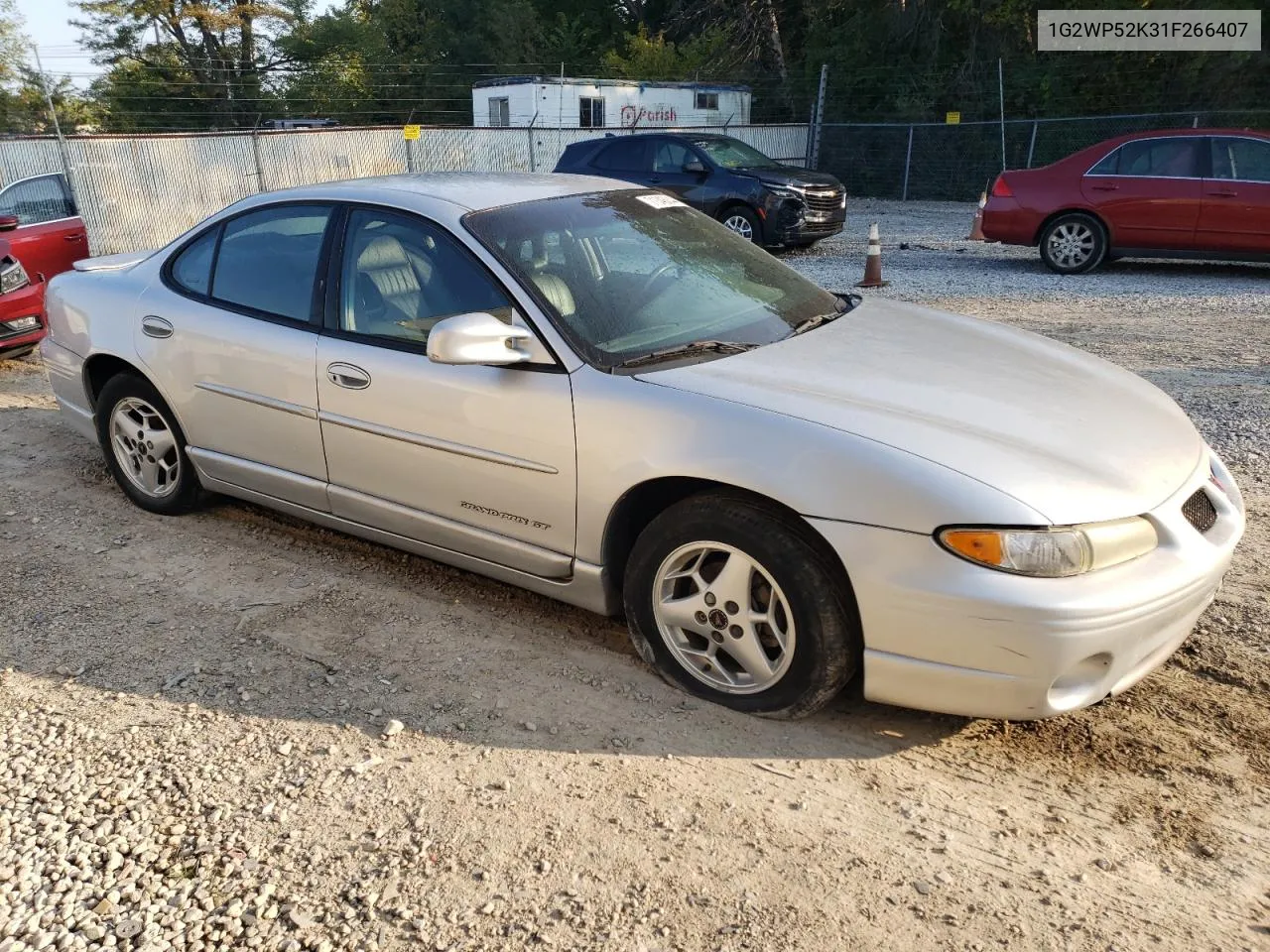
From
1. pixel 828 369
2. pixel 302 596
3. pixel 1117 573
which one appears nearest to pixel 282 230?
pixel 302 596

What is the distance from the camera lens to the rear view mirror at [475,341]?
3266 mm

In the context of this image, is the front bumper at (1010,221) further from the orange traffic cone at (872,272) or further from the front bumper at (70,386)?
the front bumper at (70,386)

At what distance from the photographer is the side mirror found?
10.7 feet

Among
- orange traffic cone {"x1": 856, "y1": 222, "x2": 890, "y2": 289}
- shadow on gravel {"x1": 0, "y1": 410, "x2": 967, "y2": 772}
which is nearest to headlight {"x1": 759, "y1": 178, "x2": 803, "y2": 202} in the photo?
orange traffic cone {"x1": 856, "y1": 222, "x2": 890, "y2": 289}

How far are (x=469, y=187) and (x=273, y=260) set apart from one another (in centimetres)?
91

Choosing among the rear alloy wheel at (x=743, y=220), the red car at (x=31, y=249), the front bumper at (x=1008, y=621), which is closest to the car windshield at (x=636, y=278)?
the front bumper at (x=1008, y=621)

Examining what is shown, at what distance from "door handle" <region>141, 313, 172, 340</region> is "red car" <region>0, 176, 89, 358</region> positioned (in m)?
3.60

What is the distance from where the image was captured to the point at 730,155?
14.5 m

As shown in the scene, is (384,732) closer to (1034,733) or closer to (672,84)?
(1034,733)

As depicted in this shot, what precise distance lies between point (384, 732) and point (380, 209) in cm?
201

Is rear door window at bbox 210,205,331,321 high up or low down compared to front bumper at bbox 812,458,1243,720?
up

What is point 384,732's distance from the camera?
A: 125 inches

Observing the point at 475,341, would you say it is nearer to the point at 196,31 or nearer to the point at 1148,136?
the point at 1148,136

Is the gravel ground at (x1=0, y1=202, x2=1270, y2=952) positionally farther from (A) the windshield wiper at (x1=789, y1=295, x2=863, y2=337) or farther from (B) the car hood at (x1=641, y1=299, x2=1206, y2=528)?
(A) the windshield wiper at (x1=789, y1=295, x2=863, y2=337)
